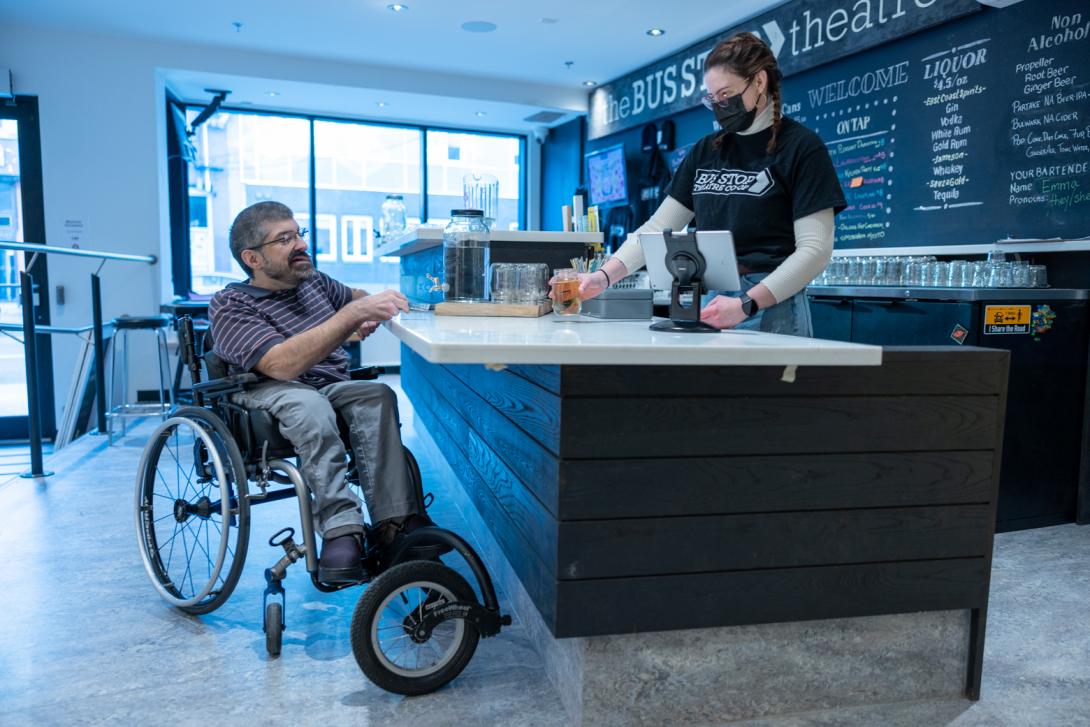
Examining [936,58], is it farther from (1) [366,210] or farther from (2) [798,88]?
(1) [366,210]

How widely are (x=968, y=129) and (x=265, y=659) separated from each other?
3899 mm

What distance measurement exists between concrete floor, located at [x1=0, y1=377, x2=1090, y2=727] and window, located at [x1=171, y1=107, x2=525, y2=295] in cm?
527

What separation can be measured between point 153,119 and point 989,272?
6.00 meters

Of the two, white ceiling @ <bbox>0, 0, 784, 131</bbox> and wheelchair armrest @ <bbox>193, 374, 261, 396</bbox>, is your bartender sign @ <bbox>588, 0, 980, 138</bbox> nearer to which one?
white ceiling @ <bbox>0, 0, 784, 131</bbox>

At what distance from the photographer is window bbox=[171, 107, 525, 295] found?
761 centimetres

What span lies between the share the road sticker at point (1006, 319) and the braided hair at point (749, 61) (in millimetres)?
1512

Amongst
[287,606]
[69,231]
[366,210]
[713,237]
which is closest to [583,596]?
[713,237]

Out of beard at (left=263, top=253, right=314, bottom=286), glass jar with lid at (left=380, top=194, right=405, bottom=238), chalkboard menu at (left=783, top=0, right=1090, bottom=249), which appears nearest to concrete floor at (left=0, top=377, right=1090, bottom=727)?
beard at (left=263, top=253, right=314, bottom=286)

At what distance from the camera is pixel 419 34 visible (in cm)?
588

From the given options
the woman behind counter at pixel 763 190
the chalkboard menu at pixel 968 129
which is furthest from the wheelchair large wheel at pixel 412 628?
the chalkboard menu at pixel 968 129

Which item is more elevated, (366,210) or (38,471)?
(366,210)

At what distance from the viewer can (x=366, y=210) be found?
8266mm

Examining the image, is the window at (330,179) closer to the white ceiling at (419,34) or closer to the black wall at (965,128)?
the white ceiling at (419,34)

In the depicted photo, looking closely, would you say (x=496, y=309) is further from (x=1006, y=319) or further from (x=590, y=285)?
(x=1006, y=319)
